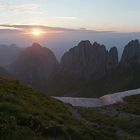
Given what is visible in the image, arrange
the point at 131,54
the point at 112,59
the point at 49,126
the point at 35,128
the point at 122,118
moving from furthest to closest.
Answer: the point at 112,59 < the point at 131,54 < the point at 122,118 < the point at 49,126 < the point at 35,128

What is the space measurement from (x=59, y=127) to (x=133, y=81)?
137m

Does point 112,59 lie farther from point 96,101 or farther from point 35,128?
point 35,128

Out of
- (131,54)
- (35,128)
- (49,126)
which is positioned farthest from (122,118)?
(131,54)

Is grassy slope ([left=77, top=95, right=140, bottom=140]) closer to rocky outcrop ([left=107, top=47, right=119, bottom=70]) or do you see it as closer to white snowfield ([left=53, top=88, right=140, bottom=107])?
white snowfield ([left=53, top=88, right=140, bottom=107])

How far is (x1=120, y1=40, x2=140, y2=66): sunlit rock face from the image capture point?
555 ft

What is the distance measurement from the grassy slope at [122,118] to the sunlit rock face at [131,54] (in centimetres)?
13680

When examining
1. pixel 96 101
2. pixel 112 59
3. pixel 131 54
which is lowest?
pixel 112 59

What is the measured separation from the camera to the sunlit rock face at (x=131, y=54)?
169188mm

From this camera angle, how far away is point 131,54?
188 m

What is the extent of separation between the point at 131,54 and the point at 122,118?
547 ft

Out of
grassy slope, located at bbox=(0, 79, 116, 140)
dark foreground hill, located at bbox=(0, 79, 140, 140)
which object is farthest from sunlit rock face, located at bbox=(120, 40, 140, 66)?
grassy slope, located at bbox=(0, 79, 116, 140)

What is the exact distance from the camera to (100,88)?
551ft

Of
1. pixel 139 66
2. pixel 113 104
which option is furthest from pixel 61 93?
pixel 113 104

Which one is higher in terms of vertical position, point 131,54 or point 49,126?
point 49,126
